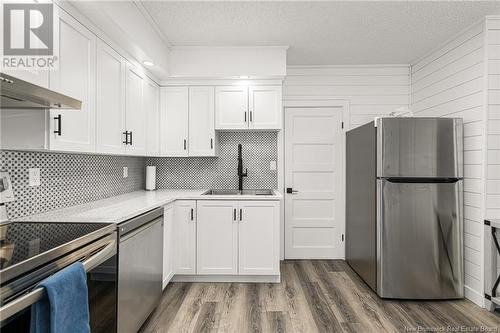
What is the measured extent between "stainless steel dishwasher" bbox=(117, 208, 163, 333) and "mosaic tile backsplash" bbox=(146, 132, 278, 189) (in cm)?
133

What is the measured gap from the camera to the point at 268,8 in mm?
2502

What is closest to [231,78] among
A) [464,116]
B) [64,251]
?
[464,116]

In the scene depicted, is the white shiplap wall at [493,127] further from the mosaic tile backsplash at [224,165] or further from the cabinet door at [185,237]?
the cabinet door at [185,237]

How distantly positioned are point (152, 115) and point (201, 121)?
558 mm

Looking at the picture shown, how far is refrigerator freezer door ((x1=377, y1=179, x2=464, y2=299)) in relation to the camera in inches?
108

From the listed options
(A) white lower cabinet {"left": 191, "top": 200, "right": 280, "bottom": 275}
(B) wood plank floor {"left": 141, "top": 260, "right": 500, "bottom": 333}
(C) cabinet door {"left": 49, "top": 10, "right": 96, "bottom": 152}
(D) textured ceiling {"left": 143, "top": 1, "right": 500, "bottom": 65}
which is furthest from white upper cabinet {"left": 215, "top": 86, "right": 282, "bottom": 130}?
(B) wood plank floor {"left": 141, "top": 260, "right": 500, "bottom": 333}

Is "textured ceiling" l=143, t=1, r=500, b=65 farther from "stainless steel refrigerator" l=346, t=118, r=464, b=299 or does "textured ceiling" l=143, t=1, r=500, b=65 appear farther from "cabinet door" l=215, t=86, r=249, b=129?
"stainless steel refrigerator" l=346, t=118, r=464, b=299

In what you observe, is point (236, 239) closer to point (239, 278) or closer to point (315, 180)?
point (239, 278)

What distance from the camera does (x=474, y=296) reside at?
107 inches

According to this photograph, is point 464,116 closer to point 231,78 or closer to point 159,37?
point 231,78

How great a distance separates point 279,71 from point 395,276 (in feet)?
7.90

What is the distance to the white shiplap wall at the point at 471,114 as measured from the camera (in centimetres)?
268

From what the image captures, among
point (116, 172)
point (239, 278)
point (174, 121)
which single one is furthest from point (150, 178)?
point (239, 278)

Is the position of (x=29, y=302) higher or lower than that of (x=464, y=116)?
lower
